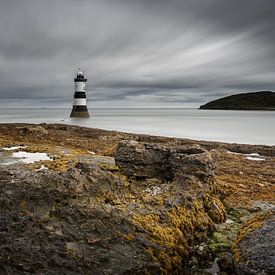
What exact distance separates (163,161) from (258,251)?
3.02m

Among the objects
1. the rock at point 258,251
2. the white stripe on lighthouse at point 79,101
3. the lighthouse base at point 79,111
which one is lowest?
the rock at point 258,251

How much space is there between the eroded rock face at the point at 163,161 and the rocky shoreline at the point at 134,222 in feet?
0.07

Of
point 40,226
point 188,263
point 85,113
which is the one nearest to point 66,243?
point 40,226

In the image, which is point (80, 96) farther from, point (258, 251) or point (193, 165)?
point (258, 251)

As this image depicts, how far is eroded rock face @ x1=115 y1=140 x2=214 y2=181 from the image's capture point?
665 cm

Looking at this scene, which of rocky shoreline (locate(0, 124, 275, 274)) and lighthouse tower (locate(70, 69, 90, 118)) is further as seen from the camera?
lighthouse tower (locate(70, 69, 90, 118))

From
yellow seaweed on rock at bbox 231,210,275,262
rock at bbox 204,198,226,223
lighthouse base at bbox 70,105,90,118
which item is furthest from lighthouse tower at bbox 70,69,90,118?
yellow seaweed on rock at bbox 231,210,275,262

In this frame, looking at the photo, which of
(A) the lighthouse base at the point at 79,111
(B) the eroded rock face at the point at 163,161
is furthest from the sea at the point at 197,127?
(B) the eroded rock face at the point at 163,161

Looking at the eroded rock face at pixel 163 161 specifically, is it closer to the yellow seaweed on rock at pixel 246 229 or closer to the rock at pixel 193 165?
the rock at pixel 193 165

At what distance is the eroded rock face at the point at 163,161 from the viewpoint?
665 centimetres

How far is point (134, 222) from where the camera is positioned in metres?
4.95

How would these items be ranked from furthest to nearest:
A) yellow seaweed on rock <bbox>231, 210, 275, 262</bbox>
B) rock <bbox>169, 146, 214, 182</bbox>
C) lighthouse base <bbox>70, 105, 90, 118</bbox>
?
lighthouse base <bbox>70, 105, 90, 118</bbox> → rock <bbox>169, 146, 214, 182</bbox> → yellow seaweed on rock <bbox>231, 210, 275, 262</bbox>

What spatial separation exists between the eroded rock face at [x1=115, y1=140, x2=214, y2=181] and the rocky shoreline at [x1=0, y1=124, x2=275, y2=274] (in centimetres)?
2

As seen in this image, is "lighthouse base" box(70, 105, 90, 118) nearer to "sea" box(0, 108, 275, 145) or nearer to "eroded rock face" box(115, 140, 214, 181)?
"sea" box(0, 108, 275, 145)
